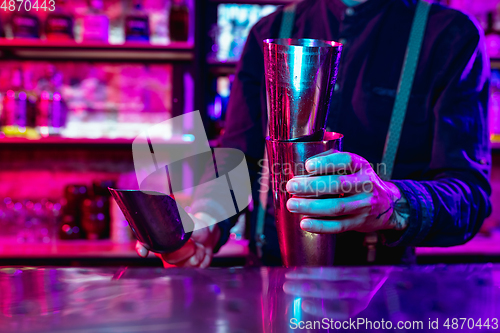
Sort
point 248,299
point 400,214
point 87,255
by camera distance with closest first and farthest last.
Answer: point 248,299 < point 400,214 < point 87,255

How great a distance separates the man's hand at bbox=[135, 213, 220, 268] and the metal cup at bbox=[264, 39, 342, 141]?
25 cm

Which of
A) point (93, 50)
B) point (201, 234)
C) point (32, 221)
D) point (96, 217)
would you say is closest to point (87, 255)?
point (96, 217)

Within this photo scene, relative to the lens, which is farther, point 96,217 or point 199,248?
point 96,217

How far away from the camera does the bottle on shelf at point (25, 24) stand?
197cm

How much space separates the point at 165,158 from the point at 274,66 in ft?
6.37

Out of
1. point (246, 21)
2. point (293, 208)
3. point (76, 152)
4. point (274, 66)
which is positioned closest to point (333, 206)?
point (293, 208)

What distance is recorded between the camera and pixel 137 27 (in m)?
1.97

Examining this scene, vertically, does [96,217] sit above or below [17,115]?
below

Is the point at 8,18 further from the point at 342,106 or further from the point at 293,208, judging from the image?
the point at 293,208

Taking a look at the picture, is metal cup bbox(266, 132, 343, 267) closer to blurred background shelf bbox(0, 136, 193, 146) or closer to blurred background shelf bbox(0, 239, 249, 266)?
blurred background shelf bbox(0, 239, 249, 266)

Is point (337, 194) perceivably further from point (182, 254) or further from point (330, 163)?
point (182, 254)

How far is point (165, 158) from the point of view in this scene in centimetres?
229

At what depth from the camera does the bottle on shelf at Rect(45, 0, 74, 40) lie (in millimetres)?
1964

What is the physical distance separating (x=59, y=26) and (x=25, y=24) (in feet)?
0.53
